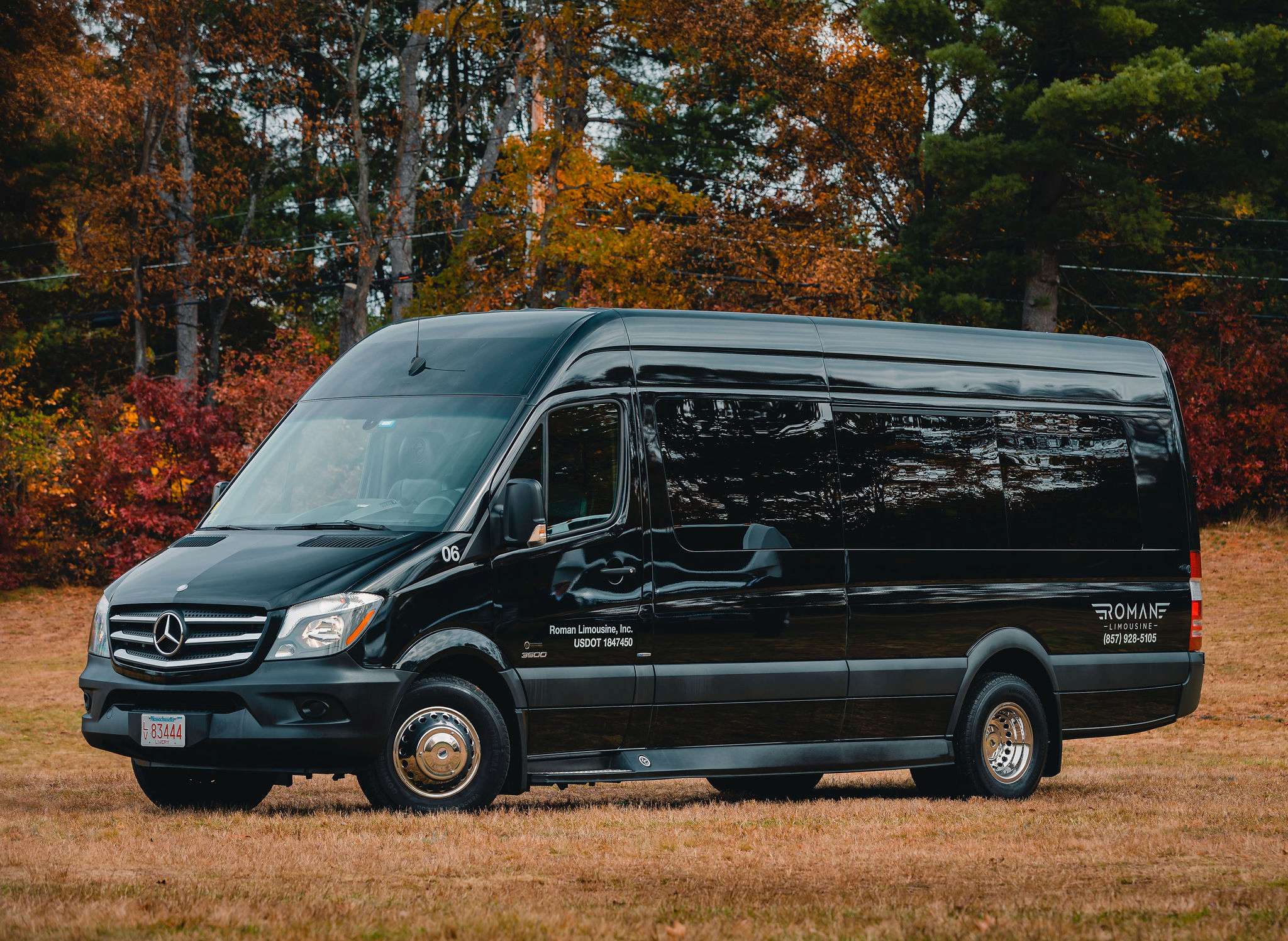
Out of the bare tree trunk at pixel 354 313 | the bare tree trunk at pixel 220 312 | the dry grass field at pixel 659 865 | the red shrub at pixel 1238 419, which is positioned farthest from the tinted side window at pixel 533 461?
the bare tree trunk at pixel 220 312

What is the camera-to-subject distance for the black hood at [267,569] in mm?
9930

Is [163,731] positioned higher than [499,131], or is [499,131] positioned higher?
[499,131]

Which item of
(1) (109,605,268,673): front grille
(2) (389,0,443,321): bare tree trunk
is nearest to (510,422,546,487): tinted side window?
(1) (109,605,268,673): front grille

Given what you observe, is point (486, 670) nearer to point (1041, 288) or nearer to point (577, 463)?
point (577, 463)

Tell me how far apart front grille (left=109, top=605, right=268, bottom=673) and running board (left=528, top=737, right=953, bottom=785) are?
171 centimetres

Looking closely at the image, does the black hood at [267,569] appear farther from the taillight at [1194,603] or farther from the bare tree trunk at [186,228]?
the bare tree trunk at [186,228]

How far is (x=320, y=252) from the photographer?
5303 centimetres

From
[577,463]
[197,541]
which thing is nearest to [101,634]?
[197,541]

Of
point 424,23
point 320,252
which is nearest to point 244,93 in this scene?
point 320,252

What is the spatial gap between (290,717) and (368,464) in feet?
5.66

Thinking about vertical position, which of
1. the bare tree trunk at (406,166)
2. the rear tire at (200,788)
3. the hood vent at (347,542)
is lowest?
the rear tire at (200,788)

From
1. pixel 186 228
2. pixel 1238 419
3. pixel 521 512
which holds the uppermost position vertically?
pixel 186 228

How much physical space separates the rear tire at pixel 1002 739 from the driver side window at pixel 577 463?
334 centimetres

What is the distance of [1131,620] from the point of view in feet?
44.5
